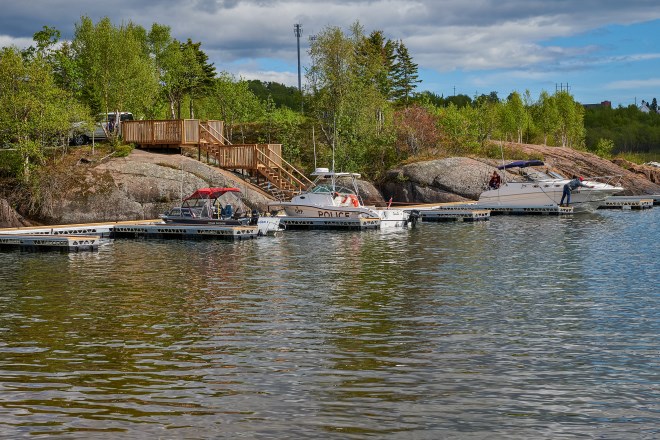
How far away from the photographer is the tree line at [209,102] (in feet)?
154

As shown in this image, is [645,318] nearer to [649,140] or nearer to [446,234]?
[446,234]

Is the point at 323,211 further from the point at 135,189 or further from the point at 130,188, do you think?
the point at 130,188

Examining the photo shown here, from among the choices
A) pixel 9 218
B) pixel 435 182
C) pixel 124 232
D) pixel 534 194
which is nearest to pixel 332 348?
pixel 124 232

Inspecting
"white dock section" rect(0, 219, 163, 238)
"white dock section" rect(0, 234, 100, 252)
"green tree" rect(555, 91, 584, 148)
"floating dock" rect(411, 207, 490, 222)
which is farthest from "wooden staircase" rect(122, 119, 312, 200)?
"green tree" rect(555, 91, 584, 148)

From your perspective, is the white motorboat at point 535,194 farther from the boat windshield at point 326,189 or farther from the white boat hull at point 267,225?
the white boat hull at point 267,225

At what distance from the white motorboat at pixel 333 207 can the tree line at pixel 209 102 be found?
1356 centimetres

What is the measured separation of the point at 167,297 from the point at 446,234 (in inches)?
883

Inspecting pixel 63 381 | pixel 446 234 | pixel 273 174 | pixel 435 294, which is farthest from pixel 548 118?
pixel 63 381

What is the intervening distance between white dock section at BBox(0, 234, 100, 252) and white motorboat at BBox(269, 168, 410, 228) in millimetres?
14710

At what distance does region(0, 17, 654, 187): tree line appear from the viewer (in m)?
46.9

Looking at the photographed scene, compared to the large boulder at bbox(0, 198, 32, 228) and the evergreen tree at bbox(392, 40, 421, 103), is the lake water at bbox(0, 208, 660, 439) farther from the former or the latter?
the evergreen tree at bbox(392, 40, 421, 103)

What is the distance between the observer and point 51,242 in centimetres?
3419

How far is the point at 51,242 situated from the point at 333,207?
651 inches

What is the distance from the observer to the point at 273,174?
5334 centimetres
